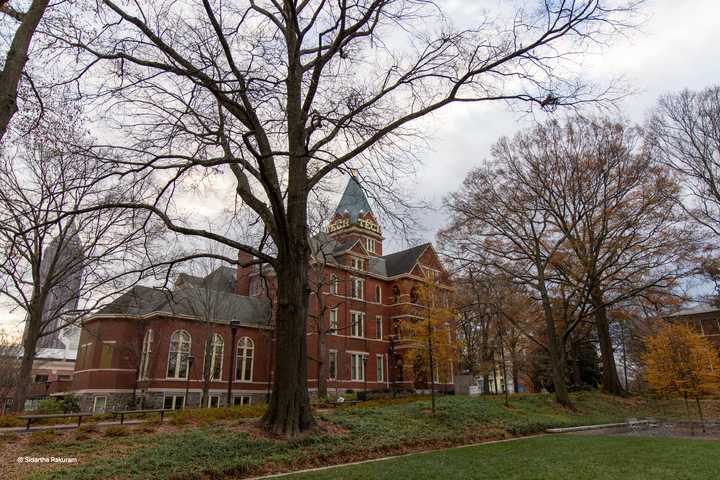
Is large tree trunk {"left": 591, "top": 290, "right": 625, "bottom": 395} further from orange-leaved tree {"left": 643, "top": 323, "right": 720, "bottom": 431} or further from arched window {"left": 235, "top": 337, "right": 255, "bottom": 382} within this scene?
arched window {"left": 235, "top": 337, "right": 255, "bottom": 382}

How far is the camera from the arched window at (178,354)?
29.0 metres

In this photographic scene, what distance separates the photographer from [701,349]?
746 inches

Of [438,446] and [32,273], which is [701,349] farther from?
[32,273]

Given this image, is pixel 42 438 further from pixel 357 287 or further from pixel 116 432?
pixel 357 287

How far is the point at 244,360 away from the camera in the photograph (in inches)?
1277

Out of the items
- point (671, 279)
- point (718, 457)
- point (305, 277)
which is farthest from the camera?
point (671, 279)

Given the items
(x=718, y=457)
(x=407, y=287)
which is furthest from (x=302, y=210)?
(x=407, y=287)

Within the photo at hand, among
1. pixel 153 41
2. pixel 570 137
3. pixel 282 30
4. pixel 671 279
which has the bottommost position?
pixel 671 279

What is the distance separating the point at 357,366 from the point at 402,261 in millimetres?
11054

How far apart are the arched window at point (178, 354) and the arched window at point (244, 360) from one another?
3.77 metres

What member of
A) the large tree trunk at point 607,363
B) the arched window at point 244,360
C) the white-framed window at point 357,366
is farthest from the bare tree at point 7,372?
the large tree trunk at point 607,363

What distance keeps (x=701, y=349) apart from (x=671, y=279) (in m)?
3.44

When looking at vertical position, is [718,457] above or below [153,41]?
below

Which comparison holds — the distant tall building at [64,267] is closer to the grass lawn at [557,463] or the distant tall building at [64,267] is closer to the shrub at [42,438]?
the shrub at [42,438]
